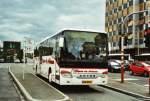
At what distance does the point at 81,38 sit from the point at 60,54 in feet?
4.17

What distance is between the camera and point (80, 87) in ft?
71.7

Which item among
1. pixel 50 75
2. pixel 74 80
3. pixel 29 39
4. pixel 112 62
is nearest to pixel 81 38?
pixel 74 80

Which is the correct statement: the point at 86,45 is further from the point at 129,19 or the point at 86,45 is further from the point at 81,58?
the point at 129,19

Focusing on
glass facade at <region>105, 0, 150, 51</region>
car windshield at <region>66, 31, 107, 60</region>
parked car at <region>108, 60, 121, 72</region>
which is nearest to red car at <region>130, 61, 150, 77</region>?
parked car at <region>108, 60, 121, 72</region>

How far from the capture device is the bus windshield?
18062 mm

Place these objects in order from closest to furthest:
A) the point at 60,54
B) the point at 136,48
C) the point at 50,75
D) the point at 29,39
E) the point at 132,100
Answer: the point at 132,100
the point at 60,54
the point at 50,75
the point at 29,39
the point at 136,48

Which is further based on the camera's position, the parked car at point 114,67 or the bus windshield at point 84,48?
the parked car at point 114,67

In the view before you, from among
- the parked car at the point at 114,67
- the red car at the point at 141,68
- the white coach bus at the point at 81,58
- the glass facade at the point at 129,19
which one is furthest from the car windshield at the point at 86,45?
the glass facade at the point at 129,19

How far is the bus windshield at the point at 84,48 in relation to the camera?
18062mm

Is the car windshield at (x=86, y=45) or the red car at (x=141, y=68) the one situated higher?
the car windshield at (x=86, y=45)

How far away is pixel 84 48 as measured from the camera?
18.3 m

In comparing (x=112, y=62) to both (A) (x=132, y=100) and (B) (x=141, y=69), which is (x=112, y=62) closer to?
(B) (x=141, y=69)

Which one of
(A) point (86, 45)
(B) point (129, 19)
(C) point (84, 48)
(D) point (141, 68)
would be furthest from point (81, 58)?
(B) point (129, 19)

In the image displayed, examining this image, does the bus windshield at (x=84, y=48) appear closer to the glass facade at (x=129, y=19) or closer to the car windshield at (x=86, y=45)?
the car windshield at (x=86, y=45)
